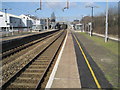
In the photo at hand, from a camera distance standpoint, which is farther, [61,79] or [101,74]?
[101,74]

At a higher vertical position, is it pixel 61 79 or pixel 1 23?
pixel 1 23

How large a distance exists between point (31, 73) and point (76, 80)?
271 centimetres

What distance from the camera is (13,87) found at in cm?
708

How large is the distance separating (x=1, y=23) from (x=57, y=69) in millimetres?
78684

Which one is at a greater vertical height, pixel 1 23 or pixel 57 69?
pixel 1 23

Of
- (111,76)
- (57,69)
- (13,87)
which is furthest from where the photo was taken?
(57,69)

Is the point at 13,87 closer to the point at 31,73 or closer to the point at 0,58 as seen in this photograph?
the point at 31,73

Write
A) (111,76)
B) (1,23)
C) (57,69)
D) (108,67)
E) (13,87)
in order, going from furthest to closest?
(1,23) → (108,67) → (57,69) → (111,76) → (13,87)


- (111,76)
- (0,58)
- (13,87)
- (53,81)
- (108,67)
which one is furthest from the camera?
(0,58)

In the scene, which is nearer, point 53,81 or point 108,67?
point 53,81

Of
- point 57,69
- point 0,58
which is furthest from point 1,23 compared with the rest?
point 57,69

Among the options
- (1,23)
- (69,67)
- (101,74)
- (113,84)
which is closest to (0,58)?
(69,67)

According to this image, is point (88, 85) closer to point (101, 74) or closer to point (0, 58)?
point (101, 74)

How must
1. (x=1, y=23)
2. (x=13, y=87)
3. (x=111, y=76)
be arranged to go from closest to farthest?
1. (x=13, y=87)
2. (x=111, y=76)
3. (x=1, y=23)
